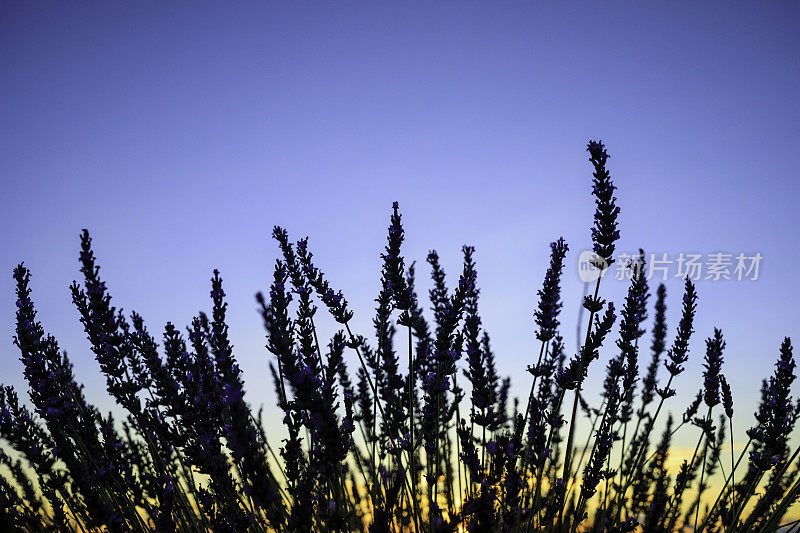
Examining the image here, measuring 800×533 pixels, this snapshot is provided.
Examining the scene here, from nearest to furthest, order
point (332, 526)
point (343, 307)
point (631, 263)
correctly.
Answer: point (332, 526) → point (631, 263) → point (343, 307)

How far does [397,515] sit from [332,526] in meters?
1.34

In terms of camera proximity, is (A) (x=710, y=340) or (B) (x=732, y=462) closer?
(B) (x=732, y=462)

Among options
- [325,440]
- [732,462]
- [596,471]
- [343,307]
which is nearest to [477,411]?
[596,471]

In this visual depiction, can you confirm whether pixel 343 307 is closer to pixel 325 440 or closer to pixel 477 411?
pixel 477 411

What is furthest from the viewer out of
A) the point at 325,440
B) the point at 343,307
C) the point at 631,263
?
the point at 343,307

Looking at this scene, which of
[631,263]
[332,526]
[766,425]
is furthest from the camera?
[766,425]

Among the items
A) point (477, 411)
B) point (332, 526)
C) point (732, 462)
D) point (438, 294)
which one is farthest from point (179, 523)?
point (732, 462)

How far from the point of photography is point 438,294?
15.7ft

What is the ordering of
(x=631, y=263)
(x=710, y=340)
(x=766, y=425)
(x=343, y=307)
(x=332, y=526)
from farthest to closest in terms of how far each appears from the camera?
(x=710, y=340), (x=343, y=307), (x=766, y=425), (x=631, y=263), (x=332, y=526)

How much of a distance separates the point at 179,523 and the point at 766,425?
5.00 metres

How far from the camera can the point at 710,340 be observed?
Answer: 15.0 feet

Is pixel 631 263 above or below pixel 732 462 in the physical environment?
above

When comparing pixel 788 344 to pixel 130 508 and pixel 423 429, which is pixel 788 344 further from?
pixel 130 508

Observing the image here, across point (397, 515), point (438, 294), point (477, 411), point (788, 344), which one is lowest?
point (397, 515)
